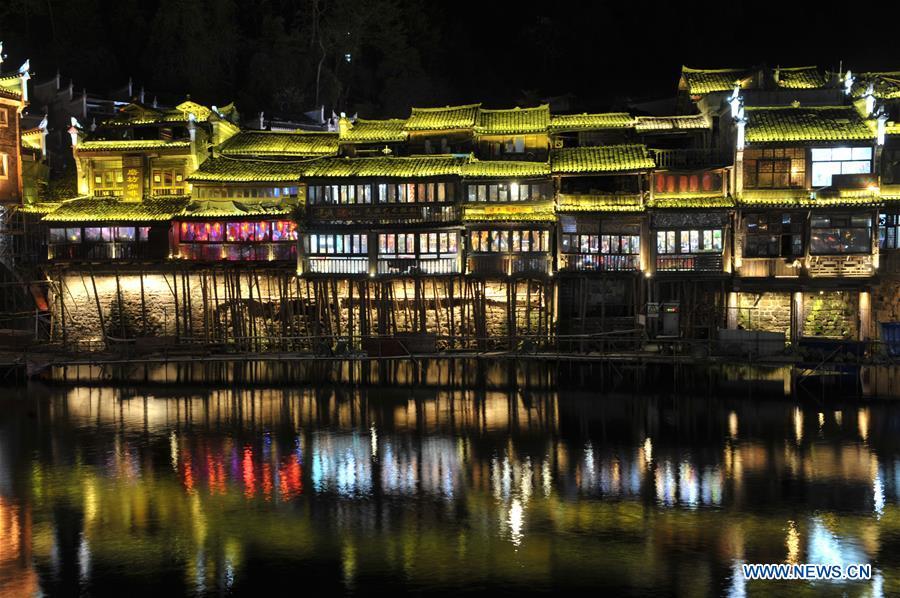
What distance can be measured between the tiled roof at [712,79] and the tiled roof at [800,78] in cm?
230

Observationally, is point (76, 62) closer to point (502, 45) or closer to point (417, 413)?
point (502, 45)

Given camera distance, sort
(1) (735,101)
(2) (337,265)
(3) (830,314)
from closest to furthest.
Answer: (3) (830,314)
(1) (735,101)
(2) (337,265)

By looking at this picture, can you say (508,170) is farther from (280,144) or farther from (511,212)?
(280,144)

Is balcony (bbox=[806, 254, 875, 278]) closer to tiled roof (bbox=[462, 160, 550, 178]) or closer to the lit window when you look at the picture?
the lit window

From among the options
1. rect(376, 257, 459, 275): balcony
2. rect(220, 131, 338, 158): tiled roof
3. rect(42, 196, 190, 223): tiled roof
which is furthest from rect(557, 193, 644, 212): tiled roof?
rect(42, 196, 190, 223): tiled roof

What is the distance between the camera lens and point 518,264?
4372cm

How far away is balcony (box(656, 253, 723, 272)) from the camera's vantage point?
42.2 meters

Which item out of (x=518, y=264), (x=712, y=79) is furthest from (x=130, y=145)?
(x=712, y=79)

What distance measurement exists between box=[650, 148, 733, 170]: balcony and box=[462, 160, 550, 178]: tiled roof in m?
6.06

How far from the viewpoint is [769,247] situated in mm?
42000

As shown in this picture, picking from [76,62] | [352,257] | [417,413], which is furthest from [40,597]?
[76,62]

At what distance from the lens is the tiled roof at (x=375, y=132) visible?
50844 mm

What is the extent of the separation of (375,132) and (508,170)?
11235 millimetres

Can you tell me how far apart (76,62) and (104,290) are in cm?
3149
